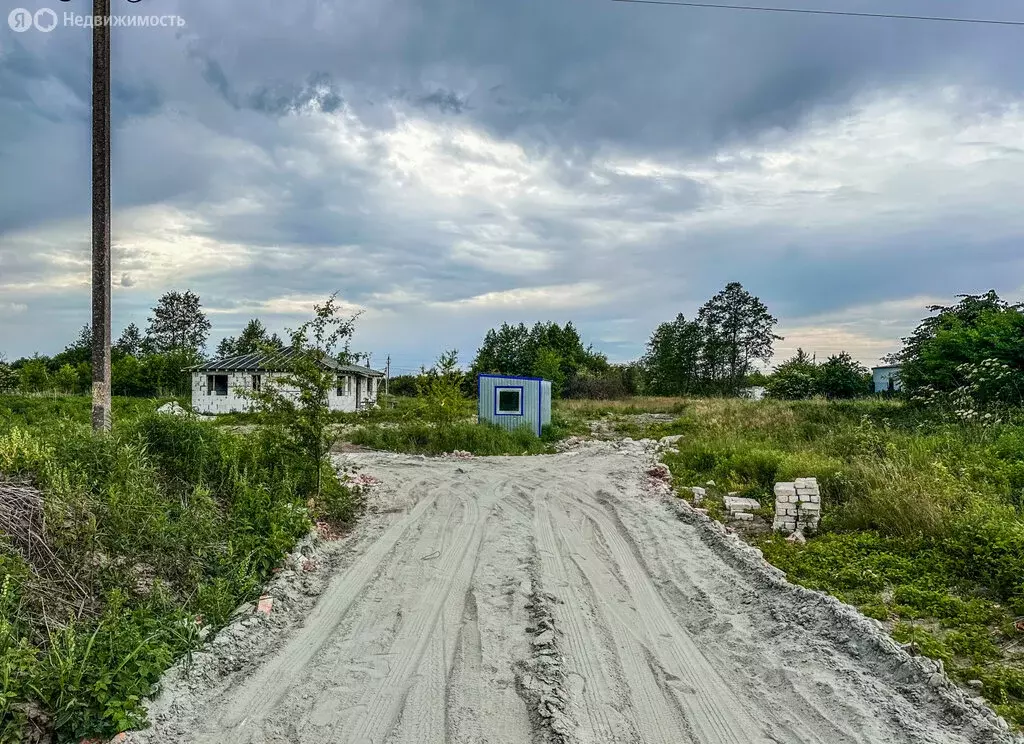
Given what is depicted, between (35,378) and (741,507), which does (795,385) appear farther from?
(35,378)

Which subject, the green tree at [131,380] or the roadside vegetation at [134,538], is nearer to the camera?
the roadside vegetation at [134,538]

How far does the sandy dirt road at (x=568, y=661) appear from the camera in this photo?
146 inches

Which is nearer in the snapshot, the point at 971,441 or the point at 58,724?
the point at 58,724

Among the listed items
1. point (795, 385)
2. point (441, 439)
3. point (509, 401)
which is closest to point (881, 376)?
point (795, 385)

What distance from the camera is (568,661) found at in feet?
14.8

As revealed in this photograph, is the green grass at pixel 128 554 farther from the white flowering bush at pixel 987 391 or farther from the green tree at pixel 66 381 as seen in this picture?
the green tree at pixel 66 381

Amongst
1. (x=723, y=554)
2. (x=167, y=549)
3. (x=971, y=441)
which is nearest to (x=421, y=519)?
(x=167, y=549)

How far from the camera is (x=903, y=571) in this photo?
6.04 m

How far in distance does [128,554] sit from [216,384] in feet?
89.5

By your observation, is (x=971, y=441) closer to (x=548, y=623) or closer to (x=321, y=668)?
(x=548, y=623)

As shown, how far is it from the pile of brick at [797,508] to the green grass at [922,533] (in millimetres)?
232

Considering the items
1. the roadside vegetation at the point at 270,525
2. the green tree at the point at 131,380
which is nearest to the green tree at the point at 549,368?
the green tree at the point at 131,380

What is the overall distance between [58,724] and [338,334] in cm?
597

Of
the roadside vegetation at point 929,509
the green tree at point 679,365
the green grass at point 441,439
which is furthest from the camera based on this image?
the green tree at point 679,365
